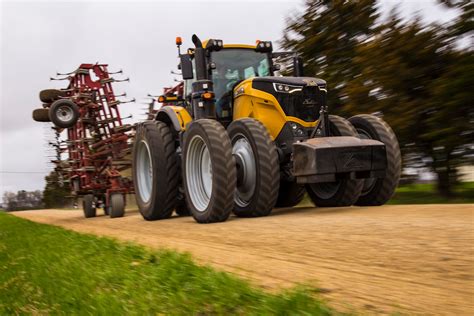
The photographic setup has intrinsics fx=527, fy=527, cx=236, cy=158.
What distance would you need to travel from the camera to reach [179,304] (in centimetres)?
284

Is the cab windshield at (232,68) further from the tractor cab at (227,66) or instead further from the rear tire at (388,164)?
the rear tire at (388,164)

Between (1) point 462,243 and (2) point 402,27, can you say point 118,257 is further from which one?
(2) point 402,27

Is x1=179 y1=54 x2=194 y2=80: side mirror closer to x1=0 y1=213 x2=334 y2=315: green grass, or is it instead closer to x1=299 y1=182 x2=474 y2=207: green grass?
x1=299 y1=182 x2=474 y2=207: green grass

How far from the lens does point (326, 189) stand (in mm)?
8016

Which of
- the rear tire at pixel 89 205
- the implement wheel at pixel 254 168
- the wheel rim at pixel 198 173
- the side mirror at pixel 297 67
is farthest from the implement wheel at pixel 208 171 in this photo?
the rear tire at pixel 89 205

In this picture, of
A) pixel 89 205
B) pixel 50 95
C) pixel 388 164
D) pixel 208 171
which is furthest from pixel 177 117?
pixel 50 95

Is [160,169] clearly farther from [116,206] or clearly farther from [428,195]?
[428,195]

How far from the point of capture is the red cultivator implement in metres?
13.1

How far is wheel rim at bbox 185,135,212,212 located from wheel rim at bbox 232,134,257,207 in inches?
18.7

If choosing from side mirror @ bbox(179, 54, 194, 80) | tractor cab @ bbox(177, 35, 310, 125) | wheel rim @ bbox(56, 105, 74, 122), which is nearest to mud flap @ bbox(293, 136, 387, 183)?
tractor cab @ bbox(177, 35, 310, 125)

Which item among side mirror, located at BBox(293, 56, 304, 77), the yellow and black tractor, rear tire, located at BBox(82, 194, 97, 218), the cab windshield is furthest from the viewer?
rear tire, located at BBox(82, 194, 97, 218)

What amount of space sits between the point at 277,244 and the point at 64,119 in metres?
10.0

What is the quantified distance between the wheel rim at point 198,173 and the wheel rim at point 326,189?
1695 mm

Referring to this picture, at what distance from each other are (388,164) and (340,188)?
761 millimetres
